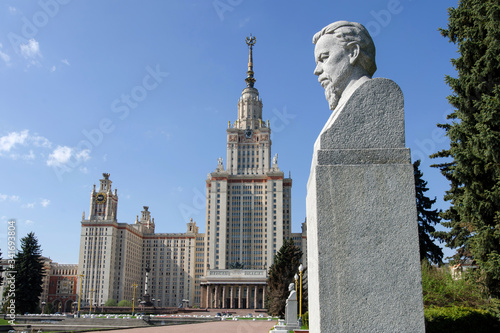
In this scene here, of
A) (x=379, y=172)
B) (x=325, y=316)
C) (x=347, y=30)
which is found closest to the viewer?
(x=325, y=316)

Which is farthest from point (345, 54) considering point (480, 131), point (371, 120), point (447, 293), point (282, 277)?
point (282, 277)

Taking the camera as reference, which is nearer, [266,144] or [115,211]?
[266,144]

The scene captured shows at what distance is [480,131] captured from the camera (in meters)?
13.5

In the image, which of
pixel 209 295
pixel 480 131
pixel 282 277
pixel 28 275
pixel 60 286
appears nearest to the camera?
pixel 480 131

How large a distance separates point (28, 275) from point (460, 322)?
2759 inches

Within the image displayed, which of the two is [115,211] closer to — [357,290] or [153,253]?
[153,253]

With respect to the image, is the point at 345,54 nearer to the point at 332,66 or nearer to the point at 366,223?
the point at 332,66

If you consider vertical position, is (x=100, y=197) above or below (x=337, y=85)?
above

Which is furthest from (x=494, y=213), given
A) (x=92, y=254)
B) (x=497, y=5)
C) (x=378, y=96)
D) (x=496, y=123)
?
(x=92, y=254)

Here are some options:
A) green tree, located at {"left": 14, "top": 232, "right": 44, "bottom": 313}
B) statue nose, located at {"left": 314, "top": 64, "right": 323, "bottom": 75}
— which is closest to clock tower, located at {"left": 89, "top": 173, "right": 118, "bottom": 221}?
green tree, located at {"left": 14, "top": 232, "right": 44, "bottom": 313}

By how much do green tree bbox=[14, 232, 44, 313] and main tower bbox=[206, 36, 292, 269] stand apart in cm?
→ 4992

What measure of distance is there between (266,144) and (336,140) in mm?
113984

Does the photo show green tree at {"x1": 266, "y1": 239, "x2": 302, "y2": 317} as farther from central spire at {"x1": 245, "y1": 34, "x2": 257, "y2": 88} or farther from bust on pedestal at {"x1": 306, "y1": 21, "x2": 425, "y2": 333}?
central spire at {"x1": 245, "y1": 34, "x2": 257, "y2": 88}

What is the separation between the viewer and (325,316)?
13.7 feet
